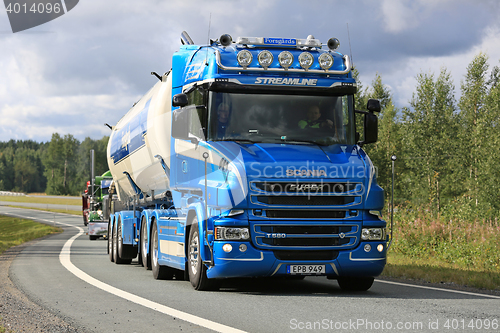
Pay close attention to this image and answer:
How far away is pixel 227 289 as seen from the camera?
10.6 m

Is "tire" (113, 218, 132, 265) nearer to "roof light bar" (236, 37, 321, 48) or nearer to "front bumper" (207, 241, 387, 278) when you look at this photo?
"front bumper" (207, 241, 387, 278)

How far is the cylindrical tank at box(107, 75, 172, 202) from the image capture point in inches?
500

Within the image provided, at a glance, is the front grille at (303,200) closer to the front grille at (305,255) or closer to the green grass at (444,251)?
the front grille at (305,255)

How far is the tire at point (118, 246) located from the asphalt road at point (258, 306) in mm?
4703

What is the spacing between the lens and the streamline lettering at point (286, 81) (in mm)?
10156

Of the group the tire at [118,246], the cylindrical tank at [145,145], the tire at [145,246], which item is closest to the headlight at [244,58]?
the cylindrical tank at [145,145]

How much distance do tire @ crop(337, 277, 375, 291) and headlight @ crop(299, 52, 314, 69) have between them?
137 inches

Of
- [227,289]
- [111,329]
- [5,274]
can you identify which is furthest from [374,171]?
[5,274]

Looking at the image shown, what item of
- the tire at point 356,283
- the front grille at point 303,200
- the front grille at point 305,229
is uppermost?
the front grille at point 303,200

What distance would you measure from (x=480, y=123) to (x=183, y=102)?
38949mm

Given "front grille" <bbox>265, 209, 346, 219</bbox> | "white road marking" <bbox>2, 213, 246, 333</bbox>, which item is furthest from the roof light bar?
"white road marking" <bbox>2, 213, 246, 333</bbox>

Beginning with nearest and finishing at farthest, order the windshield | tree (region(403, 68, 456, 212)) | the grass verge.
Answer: the windshield → the grass verge → tree (region(403, 68, 456, 212))

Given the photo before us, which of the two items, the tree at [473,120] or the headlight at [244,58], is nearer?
the headlight at [244,58]

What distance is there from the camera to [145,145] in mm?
14367
